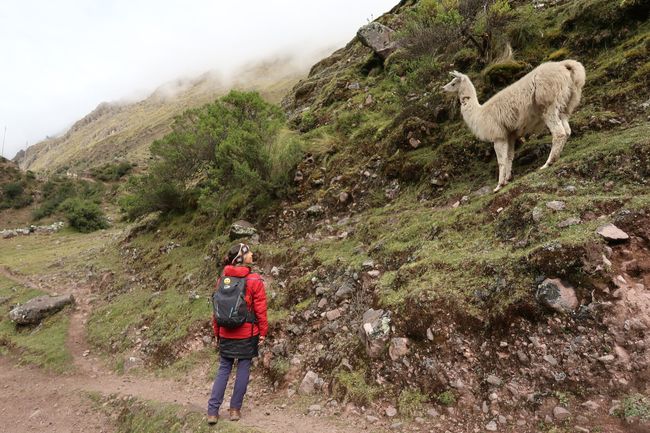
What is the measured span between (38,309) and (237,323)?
10857 millimetres

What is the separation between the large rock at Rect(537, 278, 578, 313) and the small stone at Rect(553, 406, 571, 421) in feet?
3.32

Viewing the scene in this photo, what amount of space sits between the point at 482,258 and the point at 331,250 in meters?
3.78

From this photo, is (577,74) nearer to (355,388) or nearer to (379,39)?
(355,388)

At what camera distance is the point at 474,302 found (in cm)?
474

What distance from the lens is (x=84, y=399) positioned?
7.36 meters

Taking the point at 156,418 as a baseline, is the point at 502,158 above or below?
above

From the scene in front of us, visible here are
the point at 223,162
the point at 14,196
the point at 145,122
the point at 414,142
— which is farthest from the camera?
the point at 145,122

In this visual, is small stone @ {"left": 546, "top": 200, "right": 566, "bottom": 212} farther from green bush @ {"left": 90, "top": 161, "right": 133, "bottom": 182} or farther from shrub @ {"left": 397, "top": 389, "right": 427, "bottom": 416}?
green bush @ {"left": 90, "top": 161, "right": 133, "bottom": 182}

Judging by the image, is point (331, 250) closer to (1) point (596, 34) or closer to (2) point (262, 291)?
(2) point (262, 291)

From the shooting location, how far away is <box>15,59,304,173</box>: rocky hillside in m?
120

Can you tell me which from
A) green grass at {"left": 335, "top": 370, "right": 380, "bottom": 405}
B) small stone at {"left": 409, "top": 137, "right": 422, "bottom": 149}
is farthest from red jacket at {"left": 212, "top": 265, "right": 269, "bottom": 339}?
small stone at {"left": 409, "top": 137, "right": 422, "bottom": 149}

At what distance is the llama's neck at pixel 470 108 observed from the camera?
7546 mm

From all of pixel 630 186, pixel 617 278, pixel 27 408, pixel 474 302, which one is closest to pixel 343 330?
pixel 474 302

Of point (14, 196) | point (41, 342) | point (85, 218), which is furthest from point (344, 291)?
point (14, 196)
